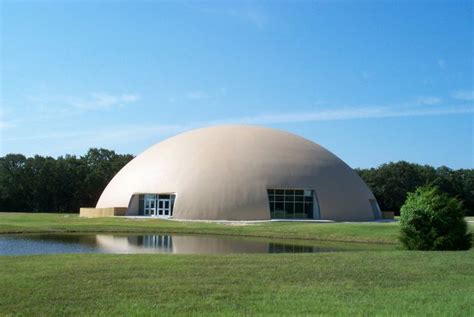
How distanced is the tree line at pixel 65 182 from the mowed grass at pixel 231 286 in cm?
5555

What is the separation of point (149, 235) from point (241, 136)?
20.8 meters

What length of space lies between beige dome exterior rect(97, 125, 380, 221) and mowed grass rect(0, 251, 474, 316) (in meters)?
27.1

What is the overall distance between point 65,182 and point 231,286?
62.0 meters

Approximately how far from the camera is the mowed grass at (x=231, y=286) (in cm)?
824

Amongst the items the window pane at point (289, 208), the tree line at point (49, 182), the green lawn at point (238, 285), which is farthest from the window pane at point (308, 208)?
the tree line at point (49, 182)

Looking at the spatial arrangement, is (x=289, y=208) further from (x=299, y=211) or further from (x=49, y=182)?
(x=49, y=182)

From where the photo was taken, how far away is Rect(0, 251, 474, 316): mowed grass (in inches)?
324

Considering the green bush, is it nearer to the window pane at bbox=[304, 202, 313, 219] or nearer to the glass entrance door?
the window pane at bbox=[304, 202, 313, 219]

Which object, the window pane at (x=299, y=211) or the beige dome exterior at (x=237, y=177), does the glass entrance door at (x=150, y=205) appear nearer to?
the beige dome exterior at (x=237, y=177)

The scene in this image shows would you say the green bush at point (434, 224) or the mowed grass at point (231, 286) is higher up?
the green bush at point (434, 224)

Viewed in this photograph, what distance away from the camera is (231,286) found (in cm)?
977

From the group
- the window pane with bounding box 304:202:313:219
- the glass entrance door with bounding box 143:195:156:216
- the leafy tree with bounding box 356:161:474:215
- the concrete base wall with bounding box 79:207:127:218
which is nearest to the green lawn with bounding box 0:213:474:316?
the window pane with bounding box 304:202:313:219

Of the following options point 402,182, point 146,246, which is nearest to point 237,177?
point 146,246

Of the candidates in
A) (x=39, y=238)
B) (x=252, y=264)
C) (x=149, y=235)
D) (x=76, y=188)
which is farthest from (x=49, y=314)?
(x=76, y=188)
